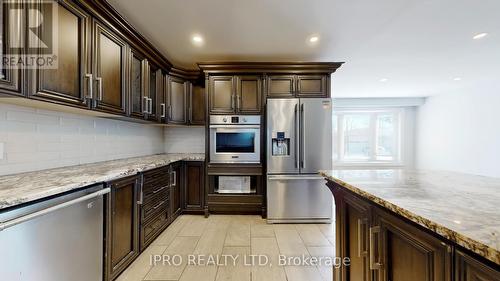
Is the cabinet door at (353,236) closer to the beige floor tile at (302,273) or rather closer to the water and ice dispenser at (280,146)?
the beige floor tile at (302,273)

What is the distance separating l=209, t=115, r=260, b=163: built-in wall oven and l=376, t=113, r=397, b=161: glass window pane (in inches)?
210

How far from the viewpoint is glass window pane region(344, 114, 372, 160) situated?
7.18 m

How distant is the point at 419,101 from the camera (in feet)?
21.9

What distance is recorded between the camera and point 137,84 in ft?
8.84

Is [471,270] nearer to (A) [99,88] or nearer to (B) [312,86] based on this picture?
(A) [99,88]

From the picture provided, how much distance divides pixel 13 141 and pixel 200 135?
272 cm

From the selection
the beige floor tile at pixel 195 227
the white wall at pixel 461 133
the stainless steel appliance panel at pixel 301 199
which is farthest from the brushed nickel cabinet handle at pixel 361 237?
the white wall at pixel 461 133

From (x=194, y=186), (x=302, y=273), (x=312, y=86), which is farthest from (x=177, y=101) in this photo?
(x=302, y=273)

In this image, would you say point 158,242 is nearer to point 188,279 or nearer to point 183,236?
point 183,236

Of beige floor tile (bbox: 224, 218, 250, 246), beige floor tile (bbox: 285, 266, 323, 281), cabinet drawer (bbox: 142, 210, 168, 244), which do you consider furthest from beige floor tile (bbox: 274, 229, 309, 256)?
cabinet drawer (bbox: 142, 210, 168, 244)

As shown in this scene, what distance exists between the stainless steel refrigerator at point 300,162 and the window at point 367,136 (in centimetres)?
411

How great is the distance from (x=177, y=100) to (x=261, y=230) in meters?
2.42

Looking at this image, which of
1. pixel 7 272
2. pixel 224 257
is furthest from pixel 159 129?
pixel 7 272

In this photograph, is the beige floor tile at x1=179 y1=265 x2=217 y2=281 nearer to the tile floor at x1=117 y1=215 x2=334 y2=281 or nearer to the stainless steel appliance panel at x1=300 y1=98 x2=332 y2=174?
the tile floor at x1=117 y1=215 x2=334 y2=281
